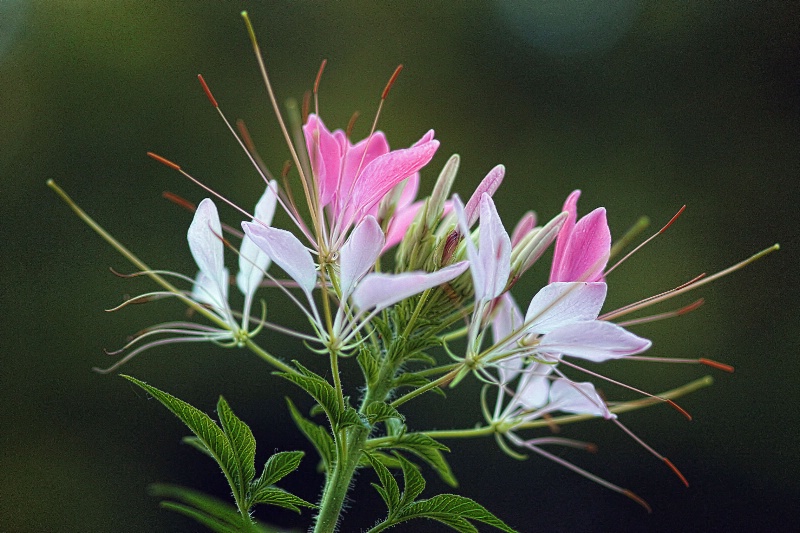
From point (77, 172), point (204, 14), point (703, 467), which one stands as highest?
point (204, 14)

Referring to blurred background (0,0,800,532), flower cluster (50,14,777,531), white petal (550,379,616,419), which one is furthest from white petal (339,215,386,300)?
blurred background (0,0,800,532)

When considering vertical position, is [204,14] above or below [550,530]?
above

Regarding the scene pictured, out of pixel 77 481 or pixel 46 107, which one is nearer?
pixel 77 481

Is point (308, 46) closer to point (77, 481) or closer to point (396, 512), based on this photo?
point (77, 481)

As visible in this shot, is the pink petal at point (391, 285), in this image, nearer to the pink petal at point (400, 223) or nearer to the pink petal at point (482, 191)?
the pink petal at point (482, 191)

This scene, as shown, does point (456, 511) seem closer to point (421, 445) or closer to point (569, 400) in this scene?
point (421, 445)

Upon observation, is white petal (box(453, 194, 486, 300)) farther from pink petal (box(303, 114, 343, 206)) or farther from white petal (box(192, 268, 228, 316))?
white petal (box(192, 268, 228, 316))

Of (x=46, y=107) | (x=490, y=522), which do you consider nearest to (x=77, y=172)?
(x=46, y=107)
